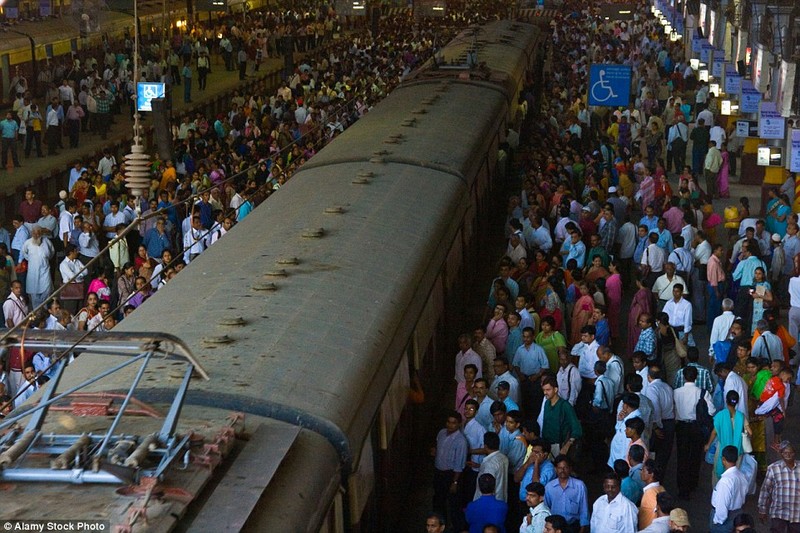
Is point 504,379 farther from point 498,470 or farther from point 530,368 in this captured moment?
point 498,470

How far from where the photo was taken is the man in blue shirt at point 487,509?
32.2 feet

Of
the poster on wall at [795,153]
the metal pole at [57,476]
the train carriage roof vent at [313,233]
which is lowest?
the poster on wall at [795,153]

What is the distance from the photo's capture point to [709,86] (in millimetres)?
31438

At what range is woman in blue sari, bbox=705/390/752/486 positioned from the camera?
11.5 meters

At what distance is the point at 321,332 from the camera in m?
8.98

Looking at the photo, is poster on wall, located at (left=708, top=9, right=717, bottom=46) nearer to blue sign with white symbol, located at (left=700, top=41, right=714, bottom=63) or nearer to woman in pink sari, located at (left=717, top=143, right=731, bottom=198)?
blue sign with white symbol, located at (left=700, top=41, right=714, bottom=63)

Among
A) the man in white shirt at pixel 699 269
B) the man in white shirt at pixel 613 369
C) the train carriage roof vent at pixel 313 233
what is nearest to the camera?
the train carriage roof vent at pixel 313 233

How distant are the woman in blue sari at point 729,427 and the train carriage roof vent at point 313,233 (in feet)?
11.6

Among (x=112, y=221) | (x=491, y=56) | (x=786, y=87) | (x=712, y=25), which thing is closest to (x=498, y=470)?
(x=112, y=221)

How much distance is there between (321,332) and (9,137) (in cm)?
2203

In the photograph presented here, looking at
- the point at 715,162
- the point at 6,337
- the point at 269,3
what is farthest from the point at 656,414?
the point at 269,3

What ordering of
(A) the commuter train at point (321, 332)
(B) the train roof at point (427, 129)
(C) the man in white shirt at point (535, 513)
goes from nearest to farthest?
(A) the commuter train at point (321, 332) → (C) the man in white shirt at point (535, 513) → (B) the train roof at point (427, 129)

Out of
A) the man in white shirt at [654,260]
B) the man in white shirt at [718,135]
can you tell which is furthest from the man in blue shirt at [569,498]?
the man in white shirt at [718,135]

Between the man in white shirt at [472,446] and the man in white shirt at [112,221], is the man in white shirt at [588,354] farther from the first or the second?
the man in white shirt at [112,221]
